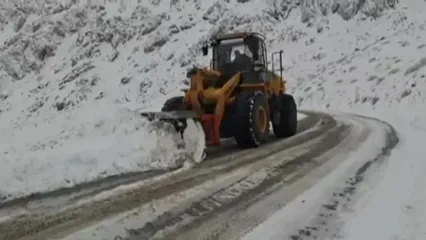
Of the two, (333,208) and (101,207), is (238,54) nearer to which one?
(333,208)

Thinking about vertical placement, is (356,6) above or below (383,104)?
above

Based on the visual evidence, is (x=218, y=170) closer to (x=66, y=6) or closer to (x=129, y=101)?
(x=129, y=101)

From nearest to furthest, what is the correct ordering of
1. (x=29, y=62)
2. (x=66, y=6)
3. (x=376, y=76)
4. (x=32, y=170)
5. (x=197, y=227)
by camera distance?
(x=197, y=227) < (x=32, y=170) < (x=376, y=76) < (x=29, y=62) < (x=66, y=6)

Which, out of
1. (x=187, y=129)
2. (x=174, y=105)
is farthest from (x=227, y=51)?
(x=187, y=129)

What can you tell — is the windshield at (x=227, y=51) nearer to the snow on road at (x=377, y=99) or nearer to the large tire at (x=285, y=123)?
the large tire at (x=285, y=123)

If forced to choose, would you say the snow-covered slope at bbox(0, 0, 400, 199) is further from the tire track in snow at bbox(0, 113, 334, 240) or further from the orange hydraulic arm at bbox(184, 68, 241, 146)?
the tire track in snow at bbox(0, 113, 334, 240)

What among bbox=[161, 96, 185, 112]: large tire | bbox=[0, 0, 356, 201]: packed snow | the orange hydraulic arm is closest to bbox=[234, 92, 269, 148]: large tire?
the orange hydraulic arm

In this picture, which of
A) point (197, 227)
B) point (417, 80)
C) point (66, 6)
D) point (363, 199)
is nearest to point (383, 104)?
point (417, 80)

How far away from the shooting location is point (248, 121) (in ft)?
30.2

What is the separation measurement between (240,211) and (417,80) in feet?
59.6

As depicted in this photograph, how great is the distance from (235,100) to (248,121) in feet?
1.87

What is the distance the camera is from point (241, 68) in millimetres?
10711

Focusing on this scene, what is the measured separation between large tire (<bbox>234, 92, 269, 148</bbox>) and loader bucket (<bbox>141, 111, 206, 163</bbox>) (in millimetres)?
1222

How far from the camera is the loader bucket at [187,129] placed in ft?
26.4
